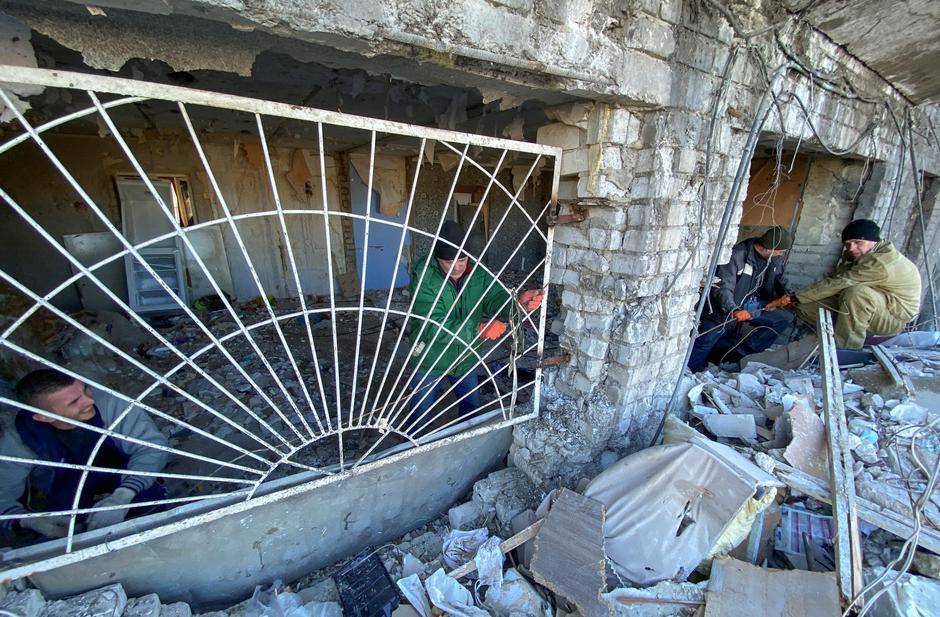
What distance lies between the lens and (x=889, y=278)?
3.09m

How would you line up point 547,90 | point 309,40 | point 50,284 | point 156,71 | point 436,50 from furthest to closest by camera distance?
point 50,284
point 156,71
point 547,90
point 436,50
point 309,40

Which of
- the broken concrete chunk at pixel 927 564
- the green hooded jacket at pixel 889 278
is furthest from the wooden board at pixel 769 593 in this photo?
the green hooded jacket at pixel 889 278

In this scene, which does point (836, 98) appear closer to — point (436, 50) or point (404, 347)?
point (436, 50)

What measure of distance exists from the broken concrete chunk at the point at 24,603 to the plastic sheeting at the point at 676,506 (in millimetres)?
2387

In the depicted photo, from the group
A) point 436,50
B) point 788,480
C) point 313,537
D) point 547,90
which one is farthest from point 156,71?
point 788,480

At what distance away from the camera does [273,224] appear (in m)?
6.80

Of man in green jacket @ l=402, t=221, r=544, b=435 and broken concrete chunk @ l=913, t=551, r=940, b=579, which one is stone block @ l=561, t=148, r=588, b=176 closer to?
man in green jacket @ l=402, t=221, r=544, b=435

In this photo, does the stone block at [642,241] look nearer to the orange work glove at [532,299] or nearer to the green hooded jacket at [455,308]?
the orange work glove at [532,299]

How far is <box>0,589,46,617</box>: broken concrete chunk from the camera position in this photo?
146 cm

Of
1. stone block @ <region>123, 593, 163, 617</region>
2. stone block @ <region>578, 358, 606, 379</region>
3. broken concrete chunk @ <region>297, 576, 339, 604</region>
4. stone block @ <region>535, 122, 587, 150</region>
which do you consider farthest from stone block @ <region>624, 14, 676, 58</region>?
stone block @ <region>123, 593, 163, 617</region>

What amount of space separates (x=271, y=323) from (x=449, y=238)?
49.0 inches

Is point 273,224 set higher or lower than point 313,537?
higher

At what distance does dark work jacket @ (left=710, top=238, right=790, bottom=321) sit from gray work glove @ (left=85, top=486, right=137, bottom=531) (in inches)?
184

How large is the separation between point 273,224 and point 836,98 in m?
7.21
